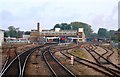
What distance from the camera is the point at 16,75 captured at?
50.8 ft

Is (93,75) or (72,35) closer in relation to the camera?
(93,75)

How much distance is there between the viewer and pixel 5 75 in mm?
15523

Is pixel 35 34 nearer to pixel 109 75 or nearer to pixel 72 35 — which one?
pixel 72 35

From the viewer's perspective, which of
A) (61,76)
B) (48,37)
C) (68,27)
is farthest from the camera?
(68,27)

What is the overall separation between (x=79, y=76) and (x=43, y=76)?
6.56 feet

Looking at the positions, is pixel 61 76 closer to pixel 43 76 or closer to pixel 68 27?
pixel 43 76

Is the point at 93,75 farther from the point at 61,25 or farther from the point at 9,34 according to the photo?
the point at 61,25

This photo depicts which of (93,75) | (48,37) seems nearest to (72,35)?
(48,37)

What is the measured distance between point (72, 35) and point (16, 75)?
13186cm

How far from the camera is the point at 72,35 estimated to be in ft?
482

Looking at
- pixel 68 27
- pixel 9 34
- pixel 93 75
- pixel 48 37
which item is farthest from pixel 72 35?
pixel 93 75

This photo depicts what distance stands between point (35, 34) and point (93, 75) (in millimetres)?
130908

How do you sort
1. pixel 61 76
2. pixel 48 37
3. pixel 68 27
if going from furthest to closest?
pixel 68 27 < pixel 48 37 < pixel 61 76

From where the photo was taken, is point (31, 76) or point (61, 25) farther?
point (61, 25)
